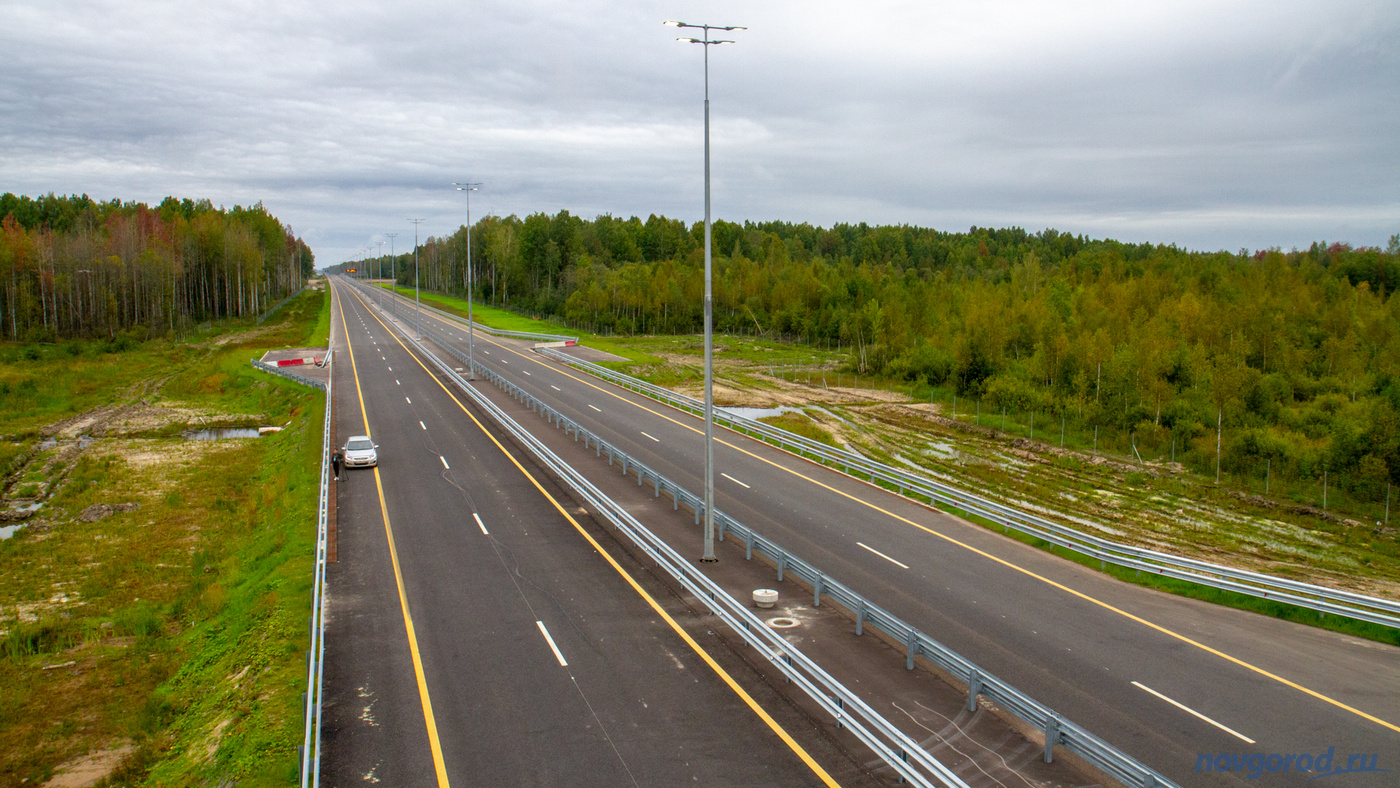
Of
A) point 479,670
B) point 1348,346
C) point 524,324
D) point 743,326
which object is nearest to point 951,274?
point 743,326

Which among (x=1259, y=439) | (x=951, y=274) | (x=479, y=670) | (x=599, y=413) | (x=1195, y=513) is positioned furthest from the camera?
(x=951, y=274)

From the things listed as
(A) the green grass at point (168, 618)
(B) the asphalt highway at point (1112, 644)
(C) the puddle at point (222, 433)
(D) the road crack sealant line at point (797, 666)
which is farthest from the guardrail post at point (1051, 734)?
(C) the puddle at point (222, 433)

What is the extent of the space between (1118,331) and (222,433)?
222 ft

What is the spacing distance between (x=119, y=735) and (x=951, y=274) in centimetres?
14194

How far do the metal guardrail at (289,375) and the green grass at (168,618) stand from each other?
12.0 m

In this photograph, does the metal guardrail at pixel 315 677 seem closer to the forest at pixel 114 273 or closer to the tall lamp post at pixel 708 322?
the tall lamp post at pixel 708 322

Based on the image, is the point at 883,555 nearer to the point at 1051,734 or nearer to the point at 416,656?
the point at 1051,734

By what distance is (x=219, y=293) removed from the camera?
124 m

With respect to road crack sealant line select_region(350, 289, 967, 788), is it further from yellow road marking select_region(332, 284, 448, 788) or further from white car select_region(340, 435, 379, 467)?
white car select_region(340, 435, 379, 467)

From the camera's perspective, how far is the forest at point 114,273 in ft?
281

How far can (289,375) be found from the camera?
188 ft

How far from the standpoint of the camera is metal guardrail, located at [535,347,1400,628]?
17.1m

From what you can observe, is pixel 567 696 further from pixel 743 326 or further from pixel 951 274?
pixel 951 274

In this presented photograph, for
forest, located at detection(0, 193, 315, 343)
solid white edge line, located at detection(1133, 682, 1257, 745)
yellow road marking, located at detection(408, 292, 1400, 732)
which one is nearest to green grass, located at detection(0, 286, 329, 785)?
solid white edge line, located at detection(1133, 682, 1257, 745)
